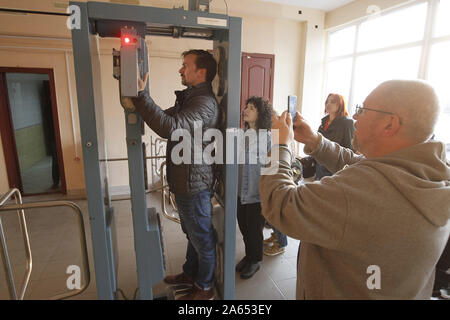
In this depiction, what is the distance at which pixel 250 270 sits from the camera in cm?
237

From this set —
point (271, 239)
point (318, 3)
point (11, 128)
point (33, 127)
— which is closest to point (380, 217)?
point (271, 239)

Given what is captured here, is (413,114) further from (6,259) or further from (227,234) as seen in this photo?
(6,259)

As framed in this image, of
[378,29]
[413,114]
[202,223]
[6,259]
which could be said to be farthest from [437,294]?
[378,29]

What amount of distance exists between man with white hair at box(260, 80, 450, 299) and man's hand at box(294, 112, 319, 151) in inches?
17.1

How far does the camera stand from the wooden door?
488cm

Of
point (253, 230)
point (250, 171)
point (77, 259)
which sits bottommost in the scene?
point (77, 259)

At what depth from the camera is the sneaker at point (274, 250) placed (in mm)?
2735

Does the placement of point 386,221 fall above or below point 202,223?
above

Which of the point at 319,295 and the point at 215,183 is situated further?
the point at 215,183

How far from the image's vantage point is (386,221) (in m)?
0.73

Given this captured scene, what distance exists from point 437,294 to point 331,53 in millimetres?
4695

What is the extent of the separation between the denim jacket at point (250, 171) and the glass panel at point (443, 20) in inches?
128

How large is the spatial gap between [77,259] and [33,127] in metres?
4.25

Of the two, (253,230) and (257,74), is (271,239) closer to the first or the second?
(253,230)
